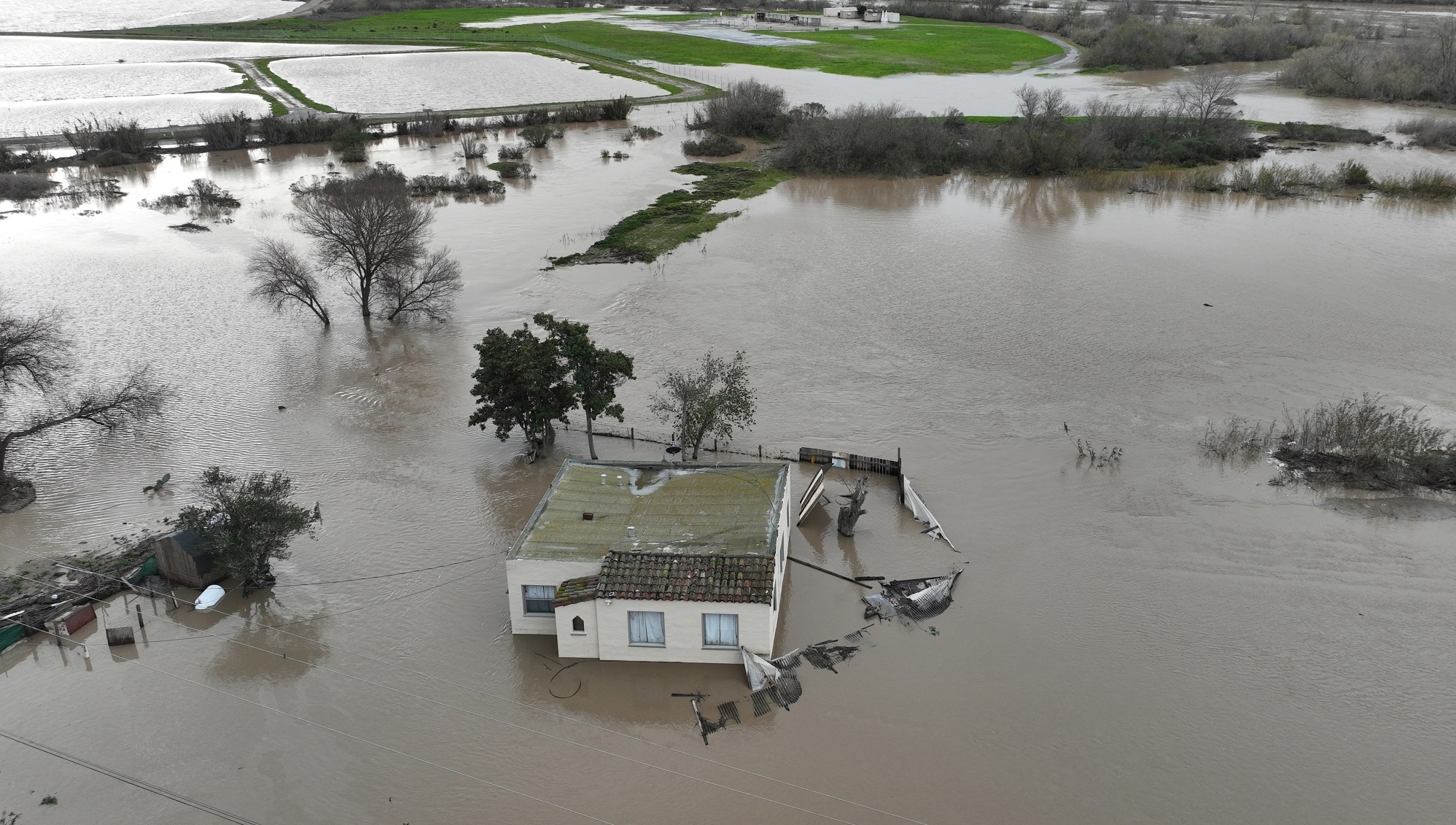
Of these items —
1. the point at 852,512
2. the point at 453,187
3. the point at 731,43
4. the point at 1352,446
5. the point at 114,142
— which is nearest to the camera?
the point at 852,512

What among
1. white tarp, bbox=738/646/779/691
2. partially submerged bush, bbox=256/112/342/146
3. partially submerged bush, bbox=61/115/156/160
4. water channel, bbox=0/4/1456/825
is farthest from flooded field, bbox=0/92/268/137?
white tarp, bbox=738/646/779/691

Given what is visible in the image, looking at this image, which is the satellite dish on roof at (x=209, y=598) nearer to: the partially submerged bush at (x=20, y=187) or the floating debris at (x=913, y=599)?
the floating debris at (x=913, y=599)

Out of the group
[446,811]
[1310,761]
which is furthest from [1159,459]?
[446,811]

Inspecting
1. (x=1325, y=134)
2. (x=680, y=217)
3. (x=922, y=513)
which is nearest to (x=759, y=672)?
(x=922, y=513)

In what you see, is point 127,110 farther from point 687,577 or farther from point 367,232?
point 687,577

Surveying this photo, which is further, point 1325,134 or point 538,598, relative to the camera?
point 1325,134

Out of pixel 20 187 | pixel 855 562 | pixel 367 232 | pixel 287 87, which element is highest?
pixel 287 87

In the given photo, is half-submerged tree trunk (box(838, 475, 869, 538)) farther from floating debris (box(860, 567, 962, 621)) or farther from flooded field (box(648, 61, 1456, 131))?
flooded field (box(648, 61, 1456, 131))
